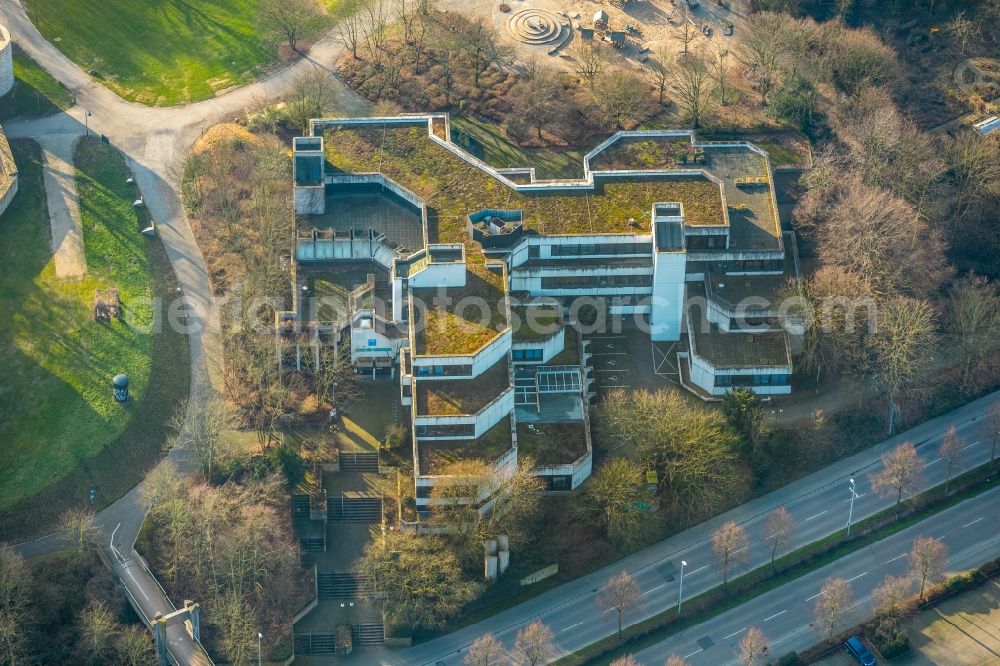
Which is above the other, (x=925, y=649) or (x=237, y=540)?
(x=237, y=540)

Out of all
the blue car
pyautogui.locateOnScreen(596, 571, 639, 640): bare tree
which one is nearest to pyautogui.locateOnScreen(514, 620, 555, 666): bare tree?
pyautogui.locateOnScreen(596, 571, 639, 640): bare tree

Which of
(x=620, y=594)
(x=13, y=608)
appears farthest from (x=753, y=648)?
(x=13, y=608)

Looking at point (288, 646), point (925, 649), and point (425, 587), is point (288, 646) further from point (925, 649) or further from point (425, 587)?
point (925, 649)

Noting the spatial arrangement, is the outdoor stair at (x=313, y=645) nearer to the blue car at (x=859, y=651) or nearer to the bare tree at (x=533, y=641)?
the bare tree at (x=533, y=641)

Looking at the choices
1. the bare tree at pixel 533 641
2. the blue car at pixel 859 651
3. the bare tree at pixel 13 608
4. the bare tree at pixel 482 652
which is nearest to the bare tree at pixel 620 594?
the bare tree at pixel 533 641

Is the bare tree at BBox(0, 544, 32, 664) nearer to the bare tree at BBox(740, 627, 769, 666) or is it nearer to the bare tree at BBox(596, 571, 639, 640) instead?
the bare tree at BBox(596, 571, 639, 640)

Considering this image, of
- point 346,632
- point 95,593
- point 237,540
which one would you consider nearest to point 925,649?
point 346,632
